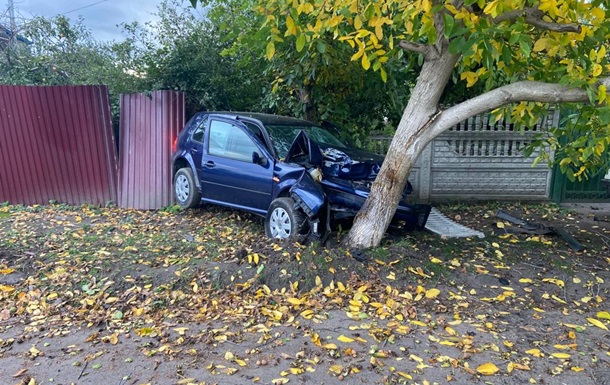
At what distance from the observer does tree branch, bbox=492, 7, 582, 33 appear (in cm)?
369

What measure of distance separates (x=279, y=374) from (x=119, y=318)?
1.54 m

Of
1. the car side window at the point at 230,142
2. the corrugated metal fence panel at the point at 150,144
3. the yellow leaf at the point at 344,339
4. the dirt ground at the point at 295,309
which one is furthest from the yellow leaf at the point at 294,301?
the corrugated metal fence panel at the point at 150,144

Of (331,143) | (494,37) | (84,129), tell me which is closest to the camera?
(494,37)

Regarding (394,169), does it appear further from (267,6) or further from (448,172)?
(448,172)

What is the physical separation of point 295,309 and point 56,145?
19.0 ft

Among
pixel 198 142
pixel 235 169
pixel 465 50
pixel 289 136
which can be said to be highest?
pixel 465 50

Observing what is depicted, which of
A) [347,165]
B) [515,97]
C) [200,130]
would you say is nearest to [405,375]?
[515,97]

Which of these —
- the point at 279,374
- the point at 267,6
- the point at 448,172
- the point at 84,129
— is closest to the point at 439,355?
the point at 279,374

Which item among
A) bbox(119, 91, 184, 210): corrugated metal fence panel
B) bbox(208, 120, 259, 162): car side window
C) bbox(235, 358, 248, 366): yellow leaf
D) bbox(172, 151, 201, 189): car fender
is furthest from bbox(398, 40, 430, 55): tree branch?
bbox(119, 91, 184, 210): corrugated metal fence panel

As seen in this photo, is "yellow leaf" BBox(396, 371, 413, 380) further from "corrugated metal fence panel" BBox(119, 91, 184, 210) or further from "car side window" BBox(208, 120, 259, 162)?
"corrugated metal fence panel" BBox(119, 91, 184, 210)

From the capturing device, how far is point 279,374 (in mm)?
2789

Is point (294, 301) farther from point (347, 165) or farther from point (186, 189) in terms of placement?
point (186, 189)

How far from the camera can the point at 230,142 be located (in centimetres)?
611

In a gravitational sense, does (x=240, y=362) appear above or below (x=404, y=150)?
below
